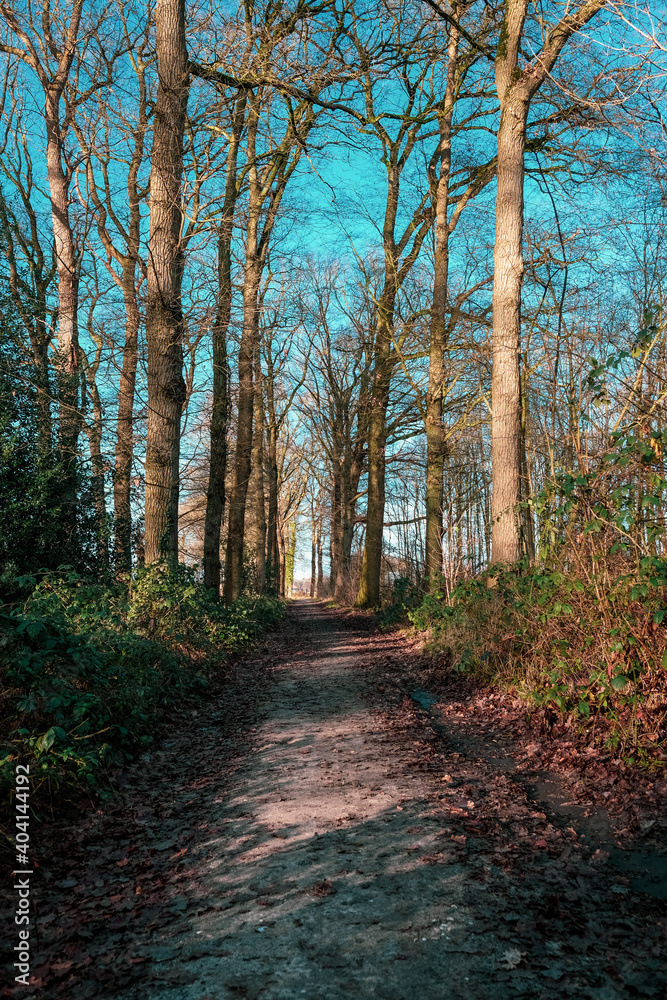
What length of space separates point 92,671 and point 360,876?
3211mm

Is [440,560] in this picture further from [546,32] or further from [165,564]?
[546,32]

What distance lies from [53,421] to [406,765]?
846 cm

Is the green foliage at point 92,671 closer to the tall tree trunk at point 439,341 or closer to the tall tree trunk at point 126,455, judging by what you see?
the tall tree trunk at point 126,455

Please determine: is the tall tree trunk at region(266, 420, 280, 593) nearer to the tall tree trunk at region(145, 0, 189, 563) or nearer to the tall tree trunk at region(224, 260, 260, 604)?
the tall tree trunk at region(224, 260, 260, 604)

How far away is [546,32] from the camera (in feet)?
28.7

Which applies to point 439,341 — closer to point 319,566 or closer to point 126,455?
point 126,455

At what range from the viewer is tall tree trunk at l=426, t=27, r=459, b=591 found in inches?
543

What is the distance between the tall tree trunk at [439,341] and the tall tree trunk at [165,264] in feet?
20.9

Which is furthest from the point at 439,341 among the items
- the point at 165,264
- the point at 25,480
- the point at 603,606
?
the point at 603,606

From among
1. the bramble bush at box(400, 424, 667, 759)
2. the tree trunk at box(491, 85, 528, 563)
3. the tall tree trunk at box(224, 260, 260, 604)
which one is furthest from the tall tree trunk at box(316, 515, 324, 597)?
the bramble bush at box(400, 424, 667, 759)

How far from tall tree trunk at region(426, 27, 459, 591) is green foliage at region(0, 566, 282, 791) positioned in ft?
21.5

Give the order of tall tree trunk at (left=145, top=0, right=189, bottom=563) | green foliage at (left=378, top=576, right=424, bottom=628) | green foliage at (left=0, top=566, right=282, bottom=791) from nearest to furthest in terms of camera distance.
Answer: green foliage at (left=0, top=566, right=282, bottom=791) → tall tree trunk at (left=145, top=0, right=189, bottom=563) → green foliage at (left=378, top=576, right=424, bottom=628)

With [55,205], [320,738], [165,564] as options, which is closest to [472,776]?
[320,738]

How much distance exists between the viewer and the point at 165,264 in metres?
9.27
